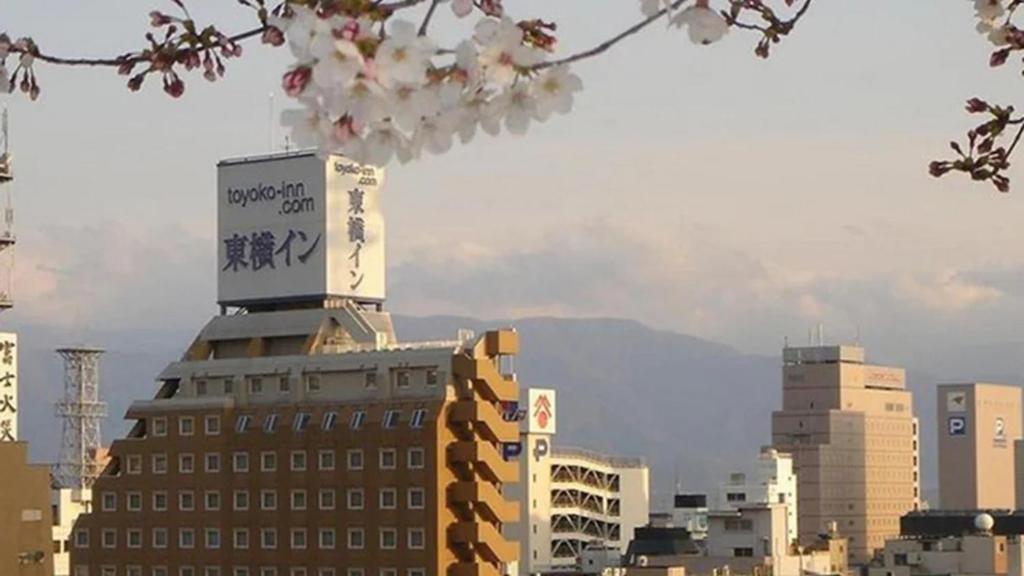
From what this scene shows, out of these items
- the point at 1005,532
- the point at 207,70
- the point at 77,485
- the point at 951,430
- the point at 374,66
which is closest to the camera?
the point at 374,66

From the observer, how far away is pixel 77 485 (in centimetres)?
10419

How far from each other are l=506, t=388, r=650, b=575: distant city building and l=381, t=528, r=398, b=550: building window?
4494cm

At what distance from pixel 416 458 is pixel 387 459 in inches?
53.0

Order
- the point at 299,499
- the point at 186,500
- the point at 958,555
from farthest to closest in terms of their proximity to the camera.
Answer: the point at 958,555 < the point at 186,500 < the point at 299,499

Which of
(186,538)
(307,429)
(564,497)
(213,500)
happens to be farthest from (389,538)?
(564,497)

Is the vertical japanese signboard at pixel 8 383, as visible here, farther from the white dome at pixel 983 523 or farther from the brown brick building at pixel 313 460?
the white dome at pixel 983 523

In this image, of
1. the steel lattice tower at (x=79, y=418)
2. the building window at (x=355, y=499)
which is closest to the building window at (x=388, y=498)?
the building window at (x=355, y=499)

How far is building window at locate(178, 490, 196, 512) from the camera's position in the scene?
218 feet

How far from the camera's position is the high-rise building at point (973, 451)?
639 feet

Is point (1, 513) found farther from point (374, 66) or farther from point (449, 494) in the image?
point (374, 66)

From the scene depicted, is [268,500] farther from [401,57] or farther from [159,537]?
[401,57]

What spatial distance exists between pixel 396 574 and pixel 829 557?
40209 mm

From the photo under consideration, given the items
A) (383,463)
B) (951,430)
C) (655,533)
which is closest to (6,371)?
(383,463)

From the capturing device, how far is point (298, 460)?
212ft
